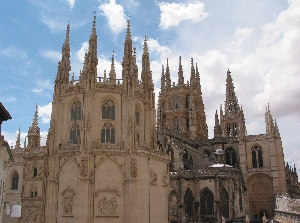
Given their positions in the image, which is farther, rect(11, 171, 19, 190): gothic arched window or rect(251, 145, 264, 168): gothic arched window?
rect(251, 145, 264, 168): gothic arched window

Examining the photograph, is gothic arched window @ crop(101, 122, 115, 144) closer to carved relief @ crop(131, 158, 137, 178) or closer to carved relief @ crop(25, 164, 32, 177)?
carved relief @ crop(131, 158, 137, 178)

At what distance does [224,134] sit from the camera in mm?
83375

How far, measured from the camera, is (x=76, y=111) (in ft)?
126

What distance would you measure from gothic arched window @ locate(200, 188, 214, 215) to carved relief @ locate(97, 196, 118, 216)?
19.6m

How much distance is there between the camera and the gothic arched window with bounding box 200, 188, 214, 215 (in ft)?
164

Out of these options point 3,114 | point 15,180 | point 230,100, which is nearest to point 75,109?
point 3,114

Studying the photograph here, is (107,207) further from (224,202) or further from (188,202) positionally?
(224,202)

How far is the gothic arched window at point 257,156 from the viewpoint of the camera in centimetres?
6925

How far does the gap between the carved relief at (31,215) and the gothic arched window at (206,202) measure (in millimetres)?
23082

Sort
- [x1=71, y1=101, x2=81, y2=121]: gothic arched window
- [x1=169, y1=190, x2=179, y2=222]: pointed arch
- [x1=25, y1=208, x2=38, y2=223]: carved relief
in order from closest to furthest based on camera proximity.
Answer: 1. [x1=71, y1=101, x2=81, y2=121]: gothic arched window
2. [x1=25, y1=208, x2=38, y2=223]: carved relief
3. [x1=169, y1=190, x2=179, y2=222]: pointed arch

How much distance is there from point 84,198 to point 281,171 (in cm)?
4577

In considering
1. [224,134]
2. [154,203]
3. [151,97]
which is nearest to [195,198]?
[154,203]

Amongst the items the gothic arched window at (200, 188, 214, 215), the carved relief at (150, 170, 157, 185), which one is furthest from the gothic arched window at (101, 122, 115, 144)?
→ the gothic arched window at (200, 188, 214, 215)

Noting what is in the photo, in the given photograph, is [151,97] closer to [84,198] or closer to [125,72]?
[125,72]
